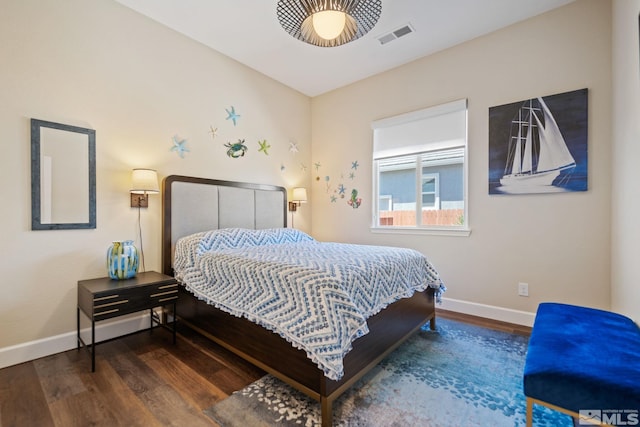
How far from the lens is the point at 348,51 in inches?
128

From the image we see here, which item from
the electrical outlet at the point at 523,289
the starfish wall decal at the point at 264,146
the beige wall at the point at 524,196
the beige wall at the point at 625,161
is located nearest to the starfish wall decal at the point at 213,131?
the starfish wall decal at the point at 264,146

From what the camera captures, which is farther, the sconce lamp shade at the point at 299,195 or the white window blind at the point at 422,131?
the sconce lamp shade at the point at 299,195

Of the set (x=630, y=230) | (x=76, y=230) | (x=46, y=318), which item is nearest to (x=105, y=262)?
(x=76, y=230)

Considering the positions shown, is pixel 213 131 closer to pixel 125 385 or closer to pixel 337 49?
pixel 337 49

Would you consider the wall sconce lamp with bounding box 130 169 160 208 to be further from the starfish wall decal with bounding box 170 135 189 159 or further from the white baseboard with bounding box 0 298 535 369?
the white baseboard with bounding box 0 298 535 369

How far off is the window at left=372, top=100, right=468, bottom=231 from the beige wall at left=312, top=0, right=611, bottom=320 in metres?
0.13

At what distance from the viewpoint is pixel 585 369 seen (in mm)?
1105

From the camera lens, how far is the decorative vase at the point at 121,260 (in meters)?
2.29

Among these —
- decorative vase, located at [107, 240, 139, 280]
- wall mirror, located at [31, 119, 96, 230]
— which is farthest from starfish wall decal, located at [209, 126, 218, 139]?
decorative vase, located at [107, 240, 139, 280]

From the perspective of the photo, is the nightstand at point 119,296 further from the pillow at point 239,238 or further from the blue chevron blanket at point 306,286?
the pillow at point 239,238

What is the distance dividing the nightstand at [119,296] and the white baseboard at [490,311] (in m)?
2.82

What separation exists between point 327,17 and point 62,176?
234 cm

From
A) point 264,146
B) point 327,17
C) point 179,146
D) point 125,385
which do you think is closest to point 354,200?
point 264,146

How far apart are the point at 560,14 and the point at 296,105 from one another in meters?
3.06
